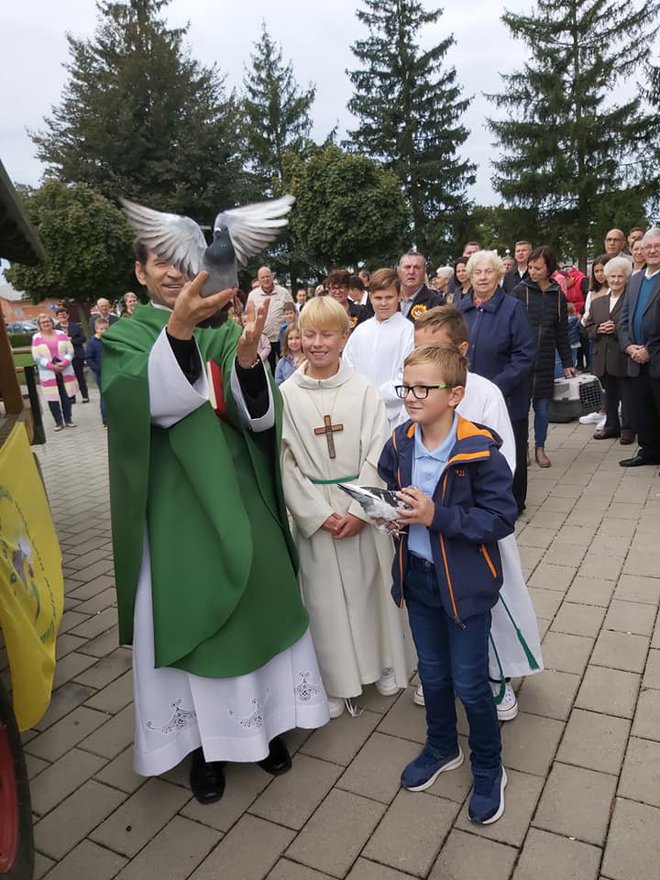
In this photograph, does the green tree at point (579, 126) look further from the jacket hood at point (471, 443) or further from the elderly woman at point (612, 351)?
the jacket hood at point (471, 443)

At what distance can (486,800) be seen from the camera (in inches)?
89.2

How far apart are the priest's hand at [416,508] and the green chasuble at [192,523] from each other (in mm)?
599

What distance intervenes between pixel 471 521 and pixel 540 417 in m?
4.51

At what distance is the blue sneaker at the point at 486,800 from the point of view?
2242 mm

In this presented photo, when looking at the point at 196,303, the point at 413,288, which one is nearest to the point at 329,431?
the point at 196,303

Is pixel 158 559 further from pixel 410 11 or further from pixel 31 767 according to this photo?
pixel 410 11

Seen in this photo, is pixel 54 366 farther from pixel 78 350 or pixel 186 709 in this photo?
pixel 186 709

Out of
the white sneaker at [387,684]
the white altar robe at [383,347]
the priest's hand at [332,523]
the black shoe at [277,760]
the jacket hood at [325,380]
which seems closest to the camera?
the black shoe at [277,760]

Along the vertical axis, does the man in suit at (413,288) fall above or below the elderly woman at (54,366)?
above

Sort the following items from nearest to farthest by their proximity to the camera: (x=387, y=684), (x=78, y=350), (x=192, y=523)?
1. (x=192, y=523)
2. (x=387, y=684)
3. (x=78, y=350)

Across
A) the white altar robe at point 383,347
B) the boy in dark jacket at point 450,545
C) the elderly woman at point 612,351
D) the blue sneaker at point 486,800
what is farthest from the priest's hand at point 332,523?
the elderly woman at point 612,351

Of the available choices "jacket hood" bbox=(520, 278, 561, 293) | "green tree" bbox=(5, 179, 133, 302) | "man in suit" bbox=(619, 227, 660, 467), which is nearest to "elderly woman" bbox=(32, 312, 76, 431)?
"jacket hood" bbox=(520, 278, 561, 293)

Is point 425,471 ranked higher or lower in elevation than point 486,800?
higher

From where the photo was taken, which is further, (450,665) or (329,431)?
(329,431)
